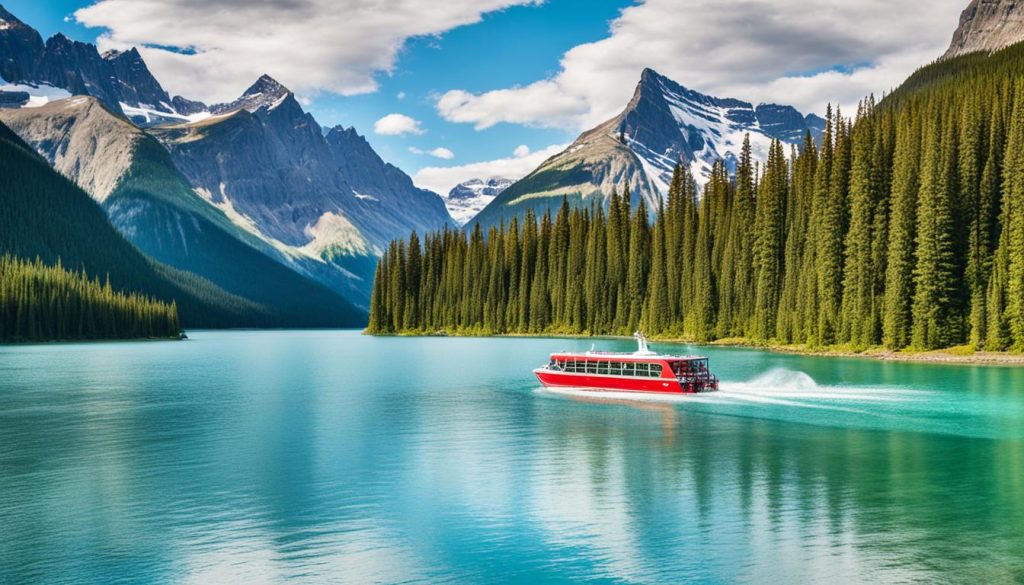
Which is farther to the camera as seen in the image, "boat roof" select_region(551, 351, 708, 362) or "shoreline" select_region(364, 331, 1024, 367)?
"shoreline" select_region(364, 331, 1024, 367)

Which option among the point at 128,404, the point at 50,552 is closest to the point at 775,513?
the point at 50,552

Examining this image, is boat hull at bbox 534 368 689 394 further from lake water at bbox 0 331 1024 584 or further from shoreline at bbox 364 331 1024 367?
shoreline at bbox 364 331 1024 367

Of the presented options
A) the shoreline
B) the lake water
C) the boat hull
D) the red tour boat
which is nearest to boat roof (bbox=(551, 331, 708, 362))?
the red tour boat

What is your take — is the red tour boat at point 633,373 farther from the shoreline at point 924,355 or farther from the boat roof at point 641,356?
the shoreline at point 924,355

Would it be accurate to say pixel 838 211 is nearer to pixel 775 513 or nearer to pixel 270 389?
pixel 270 389

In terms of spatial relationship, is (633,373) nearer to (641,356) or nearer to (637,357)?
(637,357)

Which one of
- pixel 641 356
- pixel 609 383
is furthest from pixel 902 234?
pixel 609 383

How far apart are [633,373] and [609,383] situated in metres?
2.89

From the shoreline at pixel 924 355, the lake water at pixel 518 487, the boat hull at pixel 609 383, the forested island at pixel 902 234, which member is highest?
the forested island at pixel 902 234

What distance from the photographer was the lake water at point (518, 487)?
3152 centimetres

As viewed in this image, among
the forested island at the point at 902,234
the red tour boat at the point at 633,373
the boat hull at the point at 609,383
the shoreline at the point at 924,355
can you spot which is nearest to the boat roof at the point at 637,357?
the red tour boat at the point at 633,373

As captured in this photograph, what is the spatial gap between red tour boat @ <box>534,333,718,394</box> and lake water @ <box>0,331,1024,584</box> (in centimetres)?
316

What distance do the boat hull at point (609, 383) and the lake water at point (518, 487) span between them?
2.53 meters

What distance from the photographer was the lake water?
103 feet
